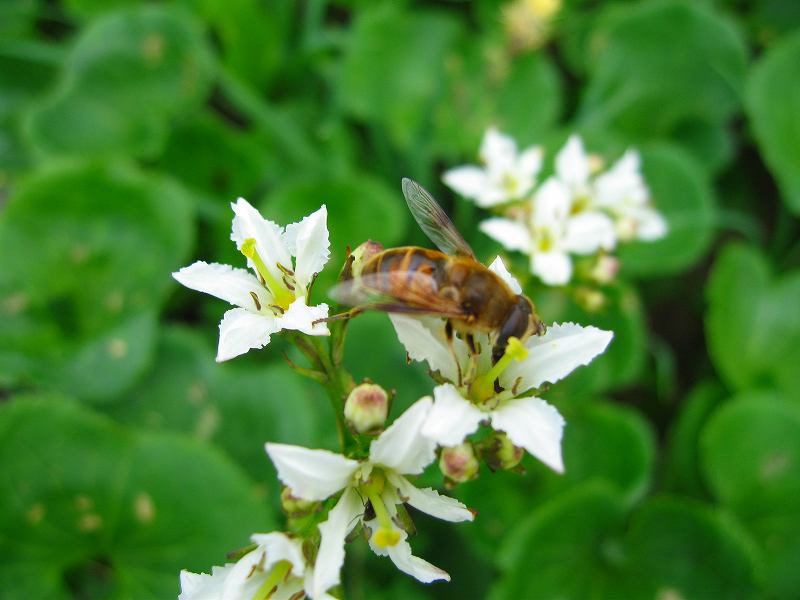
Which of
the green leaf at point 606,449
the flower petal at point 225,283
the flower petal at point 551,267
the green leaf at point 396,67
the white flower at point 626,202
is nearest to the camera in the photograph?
the flower petal at point 225,283

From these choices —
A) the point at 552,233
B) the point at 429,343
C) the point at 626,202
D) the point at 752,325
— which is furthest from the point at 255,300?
the point at 752,325

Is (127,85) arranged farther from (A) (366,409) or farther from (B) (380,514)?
(B) (380,514)

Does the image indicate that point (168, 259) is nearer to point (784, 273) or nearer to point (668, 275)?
point (668, 275)

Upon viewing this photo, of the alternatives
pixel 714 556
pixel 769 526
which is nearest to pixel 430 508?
pixel 714 556

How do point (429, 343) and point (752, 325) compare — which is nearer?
point (429, 343)

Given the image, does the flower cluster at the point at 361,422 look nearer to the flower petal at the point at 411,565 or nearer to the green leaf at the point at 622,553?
the flower petal at the point at 411,565

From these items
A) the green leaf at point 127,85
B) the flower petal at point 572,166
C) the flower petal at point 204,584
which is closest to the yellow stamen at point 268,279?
the flower petal at point 204,584

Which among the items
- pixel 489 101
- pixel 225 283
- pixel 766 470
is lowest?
pixel 766 470
